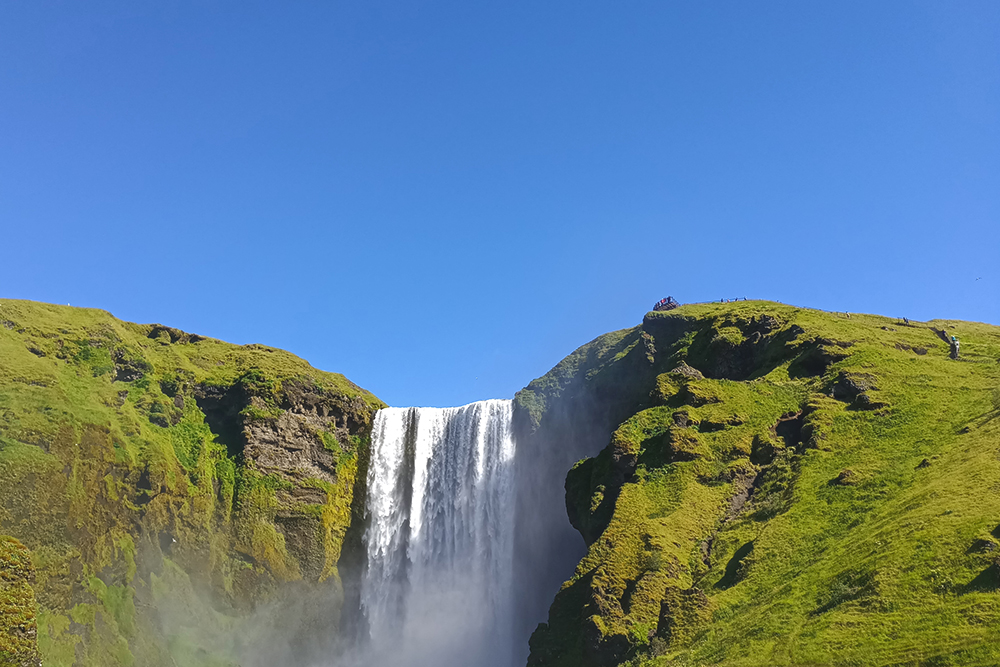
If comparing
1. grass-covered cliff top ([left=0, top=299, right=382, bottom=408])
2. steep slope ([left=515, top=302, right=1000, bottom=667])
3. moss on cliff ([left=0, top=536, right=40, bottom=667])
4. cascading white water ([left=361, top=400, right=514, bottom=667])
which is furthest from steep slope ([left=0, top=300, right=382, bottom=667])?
steep slope ([left=515, top=302, right=1000, bottom=667])

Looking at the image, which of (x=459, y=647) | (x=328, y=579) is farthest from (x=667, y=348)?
(x=328, y=579)

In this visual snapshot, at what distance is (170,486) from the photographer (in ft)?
199

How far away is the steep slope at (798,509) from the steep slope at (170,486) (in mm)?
28340

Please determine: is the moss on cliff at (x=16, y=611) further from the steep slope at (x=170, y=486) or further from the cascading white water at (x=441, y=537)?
the cascading white water at (x=441, y=537)

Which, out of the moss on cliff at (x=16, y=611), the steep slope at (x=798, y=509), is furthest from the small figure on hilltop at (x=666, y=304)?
the moss on cliff at (x=16, y=611)

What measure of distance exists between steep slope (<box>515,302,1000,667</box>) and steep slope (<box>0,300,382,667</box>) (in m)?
28.3

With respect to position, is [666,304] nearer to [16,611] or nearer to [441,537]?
[441,537]

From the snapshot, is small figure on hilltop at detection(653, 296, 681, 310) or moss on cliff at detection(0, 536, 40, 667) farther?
small figure on hilltop at detection(653, 296, 681, 310)

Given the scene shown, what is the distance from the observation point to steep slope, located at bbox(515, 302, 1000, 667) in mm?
27903

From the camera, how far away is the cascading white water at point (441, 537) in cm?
6500

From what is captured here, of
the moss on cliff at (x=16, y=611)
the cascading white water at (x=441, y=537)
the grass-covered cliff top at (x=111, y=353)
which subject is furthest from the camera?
the cascading white water at (x=441, y=537)

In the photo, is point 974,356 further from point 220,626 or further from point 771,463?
point 220,626

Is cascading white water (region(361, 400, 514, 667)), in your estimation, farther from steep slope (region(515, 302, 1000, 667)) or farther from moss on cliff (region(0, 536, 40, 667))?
moss on cliff (region(0, 536, 40, 667))

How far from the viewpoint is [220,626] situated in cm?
5878
